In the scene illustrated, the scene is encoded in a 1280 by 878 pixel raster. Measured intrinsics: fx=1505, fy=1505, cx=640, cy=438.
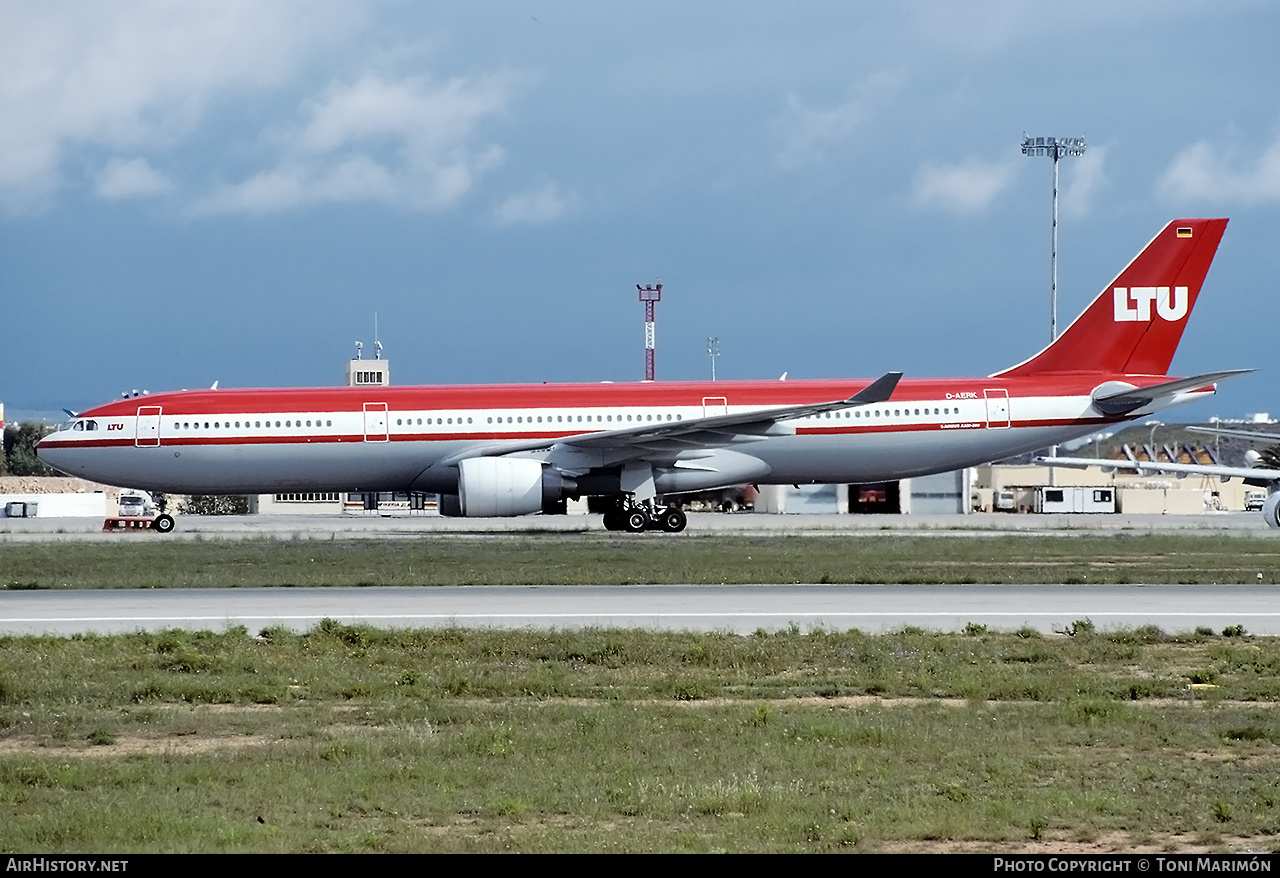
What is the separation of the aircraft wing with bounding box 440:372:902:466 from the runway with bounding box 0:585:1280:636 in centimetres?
1148

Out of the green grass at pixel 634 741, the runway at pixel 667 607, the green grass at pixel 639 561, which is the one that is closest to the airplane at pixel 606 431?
the green grass at pixel 639 561

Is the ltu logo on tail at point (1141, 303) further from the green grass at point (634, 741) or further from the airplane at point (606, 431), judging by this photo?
the green grass at point (634, 741)

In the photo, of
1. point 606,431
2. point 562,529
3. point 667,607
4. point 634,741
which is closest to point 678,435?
point 606,431

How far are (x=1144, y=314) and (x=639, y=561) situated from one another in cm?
1708

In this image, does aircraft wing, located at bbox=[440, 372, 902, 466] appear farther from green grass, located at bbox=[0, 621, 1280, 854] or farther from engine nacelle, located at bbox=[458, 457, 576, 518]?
green grass, located at bbox=[0, 621, 1280, 854]

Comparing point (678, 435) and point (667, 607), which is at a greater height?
point (678, 435)

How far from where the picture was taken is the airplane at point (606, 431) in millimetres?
33844

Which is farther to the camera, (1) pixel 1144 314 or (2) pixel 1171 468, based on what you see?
(2) pixel 1171 468

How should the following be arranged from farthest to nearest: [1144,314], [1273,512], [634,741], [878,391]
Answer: [1273,512] < [1144,314] < [878,391] < [634,741]

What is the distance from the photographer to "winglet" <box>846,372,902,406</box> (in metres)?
30.7

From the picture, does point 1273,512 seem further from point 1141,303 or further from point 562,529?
point 562,529

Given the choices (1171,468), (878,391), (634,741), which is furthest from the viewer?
(1171,468)

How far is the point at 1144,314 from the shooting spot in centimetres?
3597
